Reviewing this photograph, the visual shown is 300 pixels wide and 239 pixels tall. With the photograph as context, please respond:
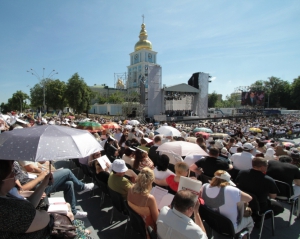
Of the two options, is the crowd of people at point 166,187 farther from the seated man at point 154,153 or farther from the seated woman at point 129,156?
the seated man at point 154,153

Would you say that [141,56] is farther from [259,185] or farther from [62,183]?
[259,185]

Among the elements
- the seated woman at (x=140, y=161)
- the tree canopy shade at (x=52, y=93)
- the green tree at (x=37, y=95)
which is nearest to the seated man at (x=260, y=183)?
the seated woman at (x=140, y=161)

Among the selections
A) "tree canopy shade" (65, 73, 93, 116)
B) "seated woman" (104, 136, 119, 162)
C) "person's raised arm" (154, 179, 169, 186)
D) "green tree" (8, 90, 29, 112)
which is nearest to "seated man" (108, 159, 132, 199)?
"person's raised arm" (154, 179, 169, 186)

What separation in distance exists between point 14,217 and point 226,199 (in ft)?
8.11

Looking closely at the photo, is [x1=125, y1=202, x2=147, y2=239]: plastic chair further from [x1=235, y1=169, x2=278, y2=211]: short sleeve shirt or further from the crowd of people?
[x1=235, y1=169, x2=278, y2=211]: short sleeve shirt

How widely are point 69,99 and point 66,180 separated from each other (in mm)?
35558

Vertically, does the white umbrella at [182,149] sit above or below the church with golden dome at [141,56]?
below

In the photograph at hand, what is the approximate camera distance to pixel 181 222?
2033 mm

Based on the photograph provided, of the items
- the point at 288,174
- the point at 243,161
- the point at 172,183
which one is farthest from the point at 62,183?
the point at 288,174

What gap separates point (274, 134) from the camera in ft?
60.9

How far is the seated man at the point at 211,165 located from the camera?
4305mm

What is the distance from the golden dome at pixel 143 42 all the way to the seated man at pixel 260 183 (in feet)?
227

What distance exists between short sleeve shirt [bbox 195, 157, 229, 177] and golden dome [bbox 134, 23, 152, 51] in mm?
68249

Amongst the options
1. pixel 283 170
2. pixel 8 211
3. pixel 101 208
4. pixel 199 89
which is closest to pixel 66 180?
pixel 101 208
